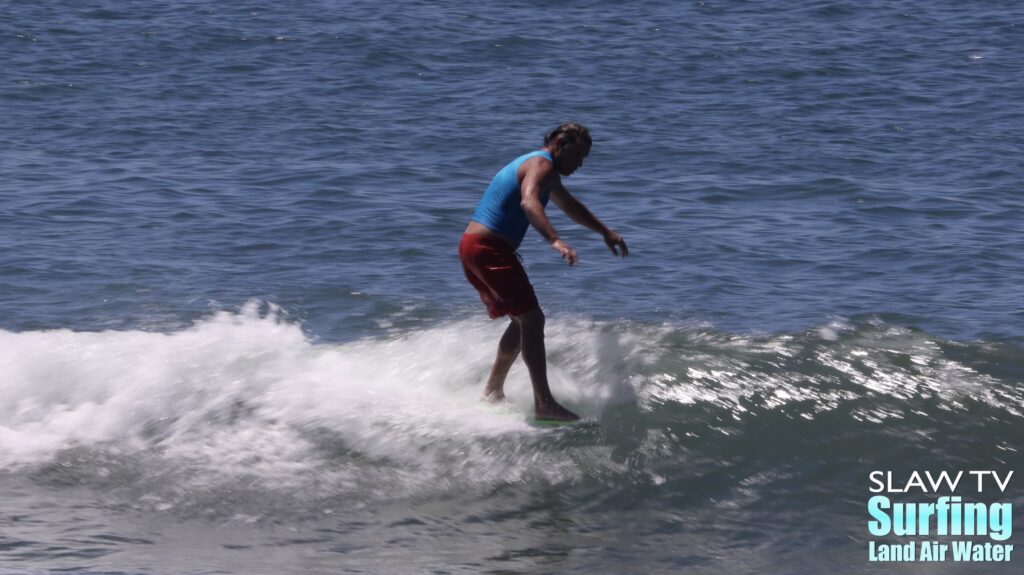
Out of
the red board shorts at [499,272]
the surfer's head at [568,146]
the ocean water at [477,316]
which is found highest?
the surfer's head at [568,146]

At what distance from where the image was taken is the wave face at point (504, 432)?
23.6 feet

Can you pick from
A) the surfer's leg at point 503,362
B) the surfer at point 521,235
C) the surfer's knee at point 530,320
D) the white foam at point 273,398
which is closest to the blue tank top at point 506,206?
the surfer at point 521,235

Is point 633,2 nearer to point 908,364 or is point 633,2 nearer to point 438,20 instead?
point 438,20

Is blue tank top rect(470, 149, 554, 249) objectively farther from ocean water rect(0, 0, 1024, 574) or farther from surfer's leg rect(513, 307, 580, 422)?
ocean water rect(0, 0, 1024, 574)

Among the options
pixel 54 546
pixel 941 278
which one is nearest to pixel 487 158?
pixel 941 278

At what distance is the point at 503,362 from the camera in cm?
834

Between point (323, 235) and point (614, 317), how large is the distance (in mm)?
3837

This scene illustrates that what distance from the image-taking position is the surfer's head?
7820 mm

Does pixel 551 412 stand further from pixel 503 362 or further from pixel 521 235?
pixel 521 235

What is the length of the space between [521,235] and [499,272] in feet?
0.91

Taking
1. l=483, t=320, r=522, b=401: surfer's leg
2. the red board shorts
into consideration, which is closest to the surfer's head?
the red board shorts

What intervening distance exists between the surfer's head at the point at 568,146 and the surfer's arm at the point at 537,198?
124 millimetres

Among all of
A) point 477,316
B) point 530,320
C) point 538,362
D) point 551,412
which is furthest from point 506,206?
point 477,316

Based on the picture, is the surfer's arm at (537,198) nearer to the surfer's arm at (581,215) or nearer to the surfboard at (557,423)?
the surfer's arm at (581,215)
